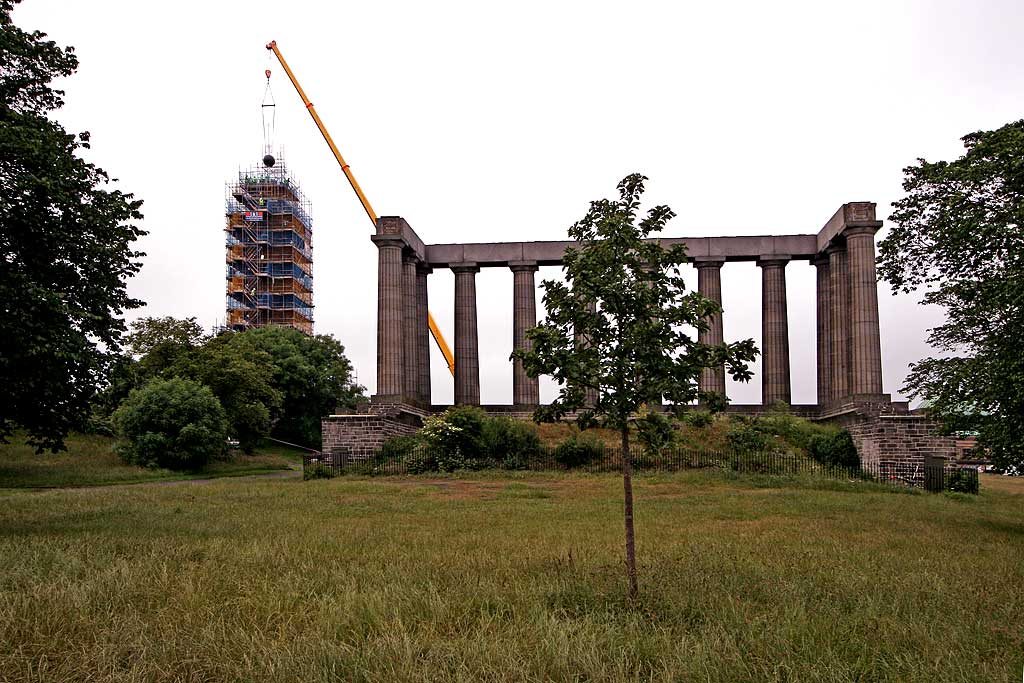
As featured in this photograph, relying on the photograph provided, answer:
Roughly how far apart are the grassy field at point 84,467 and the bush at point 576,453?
22.1 metres

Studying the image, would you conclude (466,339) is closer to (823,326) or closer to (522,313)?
(522,313)

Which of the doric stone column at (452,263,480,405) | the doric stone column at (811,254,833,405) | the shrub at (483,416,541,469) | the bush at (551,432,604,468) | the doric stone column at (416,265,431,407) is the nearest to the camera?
the bush at (551,432,604,468)

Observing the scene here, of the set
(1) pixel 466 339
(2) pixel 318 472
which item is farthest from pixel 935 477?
(1) pixel 466 339

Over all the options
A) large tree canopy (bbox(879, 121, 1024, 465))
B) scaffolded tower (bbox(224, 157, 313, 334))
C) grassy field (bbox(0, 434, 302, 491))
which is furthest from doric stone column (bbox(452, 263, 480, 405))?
scaffolded tower (bbox(224, 157, 313, 334))

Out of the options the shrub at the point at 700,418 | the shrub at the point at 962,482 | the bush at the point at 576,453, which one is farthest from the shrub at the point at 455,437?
the shrub at the point at 700,418

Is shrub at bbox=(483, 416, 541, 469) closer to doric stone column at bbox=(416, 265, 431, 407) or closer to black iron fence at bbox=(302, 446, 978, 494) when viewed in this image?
black iron fence at bbox=(302, 446, 978, 494)

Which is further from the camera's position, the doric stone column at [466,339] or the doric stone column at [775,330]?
the doric stone column at [466,339]

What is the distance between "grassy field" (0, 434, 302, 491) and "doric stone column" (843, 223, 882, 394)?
123 ft

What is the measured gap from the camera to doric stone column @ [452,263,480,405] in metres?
59.7

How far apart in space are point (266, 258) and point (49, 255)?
370 feet

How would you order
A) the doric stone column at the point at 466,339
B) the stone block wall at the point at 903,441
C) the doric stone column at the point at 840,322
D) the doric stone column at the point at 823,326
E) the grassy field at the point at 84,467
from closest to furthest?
the stone block wall at the point at 903,441, the grassy field at the point at 84,467, the doric stone column at the point at 840,322, the doric stone column at the point at 823,326, the doric stone column at the point at 466,339

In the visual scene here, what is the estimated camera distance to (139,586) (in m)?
12.6

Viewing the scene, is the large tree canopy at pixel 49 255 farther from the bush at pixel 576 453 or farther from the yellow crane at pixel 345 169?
the yellow crane at pixel 345 169

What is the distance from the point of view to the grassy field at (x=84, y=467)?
48.3 meters
